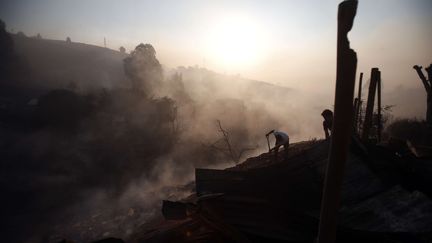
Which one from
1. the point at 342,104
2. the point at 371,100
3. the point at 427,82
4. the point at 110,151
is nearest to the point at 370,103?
the point at 371,100

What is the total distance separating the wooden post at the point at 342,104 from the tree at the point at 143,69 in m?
38.4

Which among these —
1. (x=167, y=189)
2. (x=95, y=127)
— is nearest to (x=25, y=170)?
(x=95, y=127)

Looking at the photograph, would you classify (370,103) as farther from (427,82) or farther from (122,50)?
(122,50)

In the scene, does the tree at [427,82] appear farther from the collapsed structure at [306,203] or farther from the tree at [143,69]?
the tree at [143,69]

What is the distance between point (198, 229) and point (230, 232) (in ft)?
1.54

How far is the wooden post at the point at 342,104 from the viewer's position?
Result: 7.34 feet

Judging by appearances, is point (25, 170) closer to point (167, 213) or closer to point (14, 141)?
point (14, 141)

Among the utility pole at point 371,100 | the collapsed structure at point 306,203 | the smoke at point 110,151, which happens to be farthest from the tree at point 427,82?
the smoke at point 110,151

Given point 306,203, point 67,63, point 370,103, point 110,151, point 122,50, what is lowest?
point 306,203

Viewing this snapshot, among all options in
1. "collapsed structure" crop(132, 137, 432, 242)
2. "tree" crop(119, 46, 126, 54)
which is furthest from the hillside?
"collapsed structure" crop(132, 137, 432, 242)

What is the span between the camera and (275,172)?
19.2 ft

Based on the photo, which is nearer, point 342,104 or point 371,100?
point 342,104

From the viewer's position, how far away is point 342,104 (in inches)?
90.4

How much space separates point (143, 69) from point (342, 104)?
40078mm
